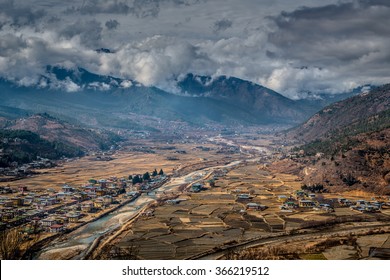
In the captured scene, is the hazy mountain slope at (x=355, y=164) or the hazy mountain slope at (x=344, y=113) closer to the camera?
the hazy mountain slope at (x=355, y=164)

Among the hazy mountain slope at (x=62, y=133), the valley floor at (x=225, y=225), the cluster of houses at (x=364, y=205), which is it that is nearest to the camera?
the valley floor at (x=225, y=225)

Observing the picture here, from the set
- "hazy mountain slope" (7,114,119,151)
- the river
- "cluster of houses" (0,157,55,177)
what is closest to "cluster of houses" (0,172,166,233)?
the river

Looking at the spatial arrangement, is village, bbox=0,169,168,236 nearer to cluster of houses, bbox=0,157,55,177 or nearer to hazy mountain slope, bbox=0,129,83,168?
cluster of houses, bbox=0,157,55,177

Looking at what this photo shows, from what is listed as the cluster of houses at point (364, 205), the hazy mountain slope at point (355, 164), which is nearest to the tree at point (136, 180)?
the hazy mountain slope at point (355, 164)

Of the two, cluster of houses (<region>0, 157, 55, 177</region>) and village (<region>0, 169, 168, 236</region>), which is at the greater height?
cluster of houses (<region>0, 157, 55, 177</region>)

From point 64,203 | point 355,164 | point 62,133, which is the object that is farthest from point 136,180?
point 62,133

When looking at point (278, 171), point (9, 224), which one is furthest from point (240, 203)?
point (278, 171)

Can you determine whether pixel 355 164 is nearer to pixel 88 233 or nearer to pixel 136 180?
pixel 136 180

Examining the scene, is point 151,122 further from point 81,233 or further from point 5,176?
point 81,233

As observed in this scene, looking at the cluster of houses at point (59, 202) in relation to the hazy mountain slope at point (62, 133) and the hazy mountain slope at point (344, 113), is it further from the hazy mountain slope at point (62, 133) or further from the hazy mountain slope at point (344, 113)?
the hazy mountain slope at point (344, 113)
